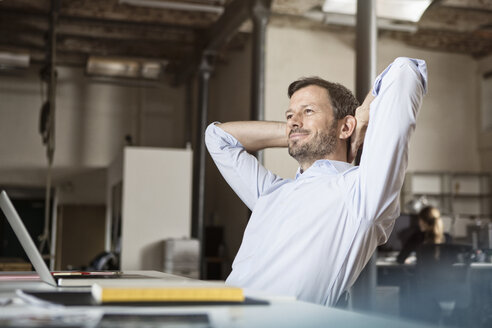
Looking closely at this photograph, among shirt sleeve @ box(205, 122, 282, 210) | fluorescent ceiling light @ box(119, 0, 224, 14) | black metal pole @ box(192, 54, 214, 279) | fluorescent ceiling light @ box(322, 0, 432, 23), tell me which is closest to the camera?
shirt sleeve @ box(205, 122, 282, 210)

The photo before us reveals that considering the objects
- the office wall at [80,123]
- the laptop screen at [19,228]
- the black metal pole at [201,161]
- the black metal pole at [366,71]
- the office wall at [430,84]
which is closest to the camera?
the laptop screen at [19,228]

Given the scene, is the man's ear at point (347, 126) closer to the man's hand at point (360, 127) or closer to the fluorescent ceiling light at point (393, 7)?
the man's hand at point (360, 127)

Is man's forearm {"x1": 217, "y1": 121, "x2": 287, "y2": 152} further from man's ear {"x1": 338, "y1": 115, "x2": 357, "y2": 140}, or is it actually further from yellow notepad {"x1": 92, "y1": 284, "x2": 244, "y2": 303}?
yellow notepad {"x1": 92, "y1": 284, "x2": 244, "y2": 303}

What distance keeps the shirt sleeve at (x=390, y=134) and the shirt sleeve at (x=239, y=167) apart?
22.8 inches

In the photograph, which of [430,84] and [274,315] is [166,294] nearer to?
[274,315]

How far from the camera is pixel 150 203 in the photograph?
8219mm

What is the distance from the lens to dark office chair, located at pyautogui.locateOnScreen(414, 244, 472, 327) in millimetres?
5879

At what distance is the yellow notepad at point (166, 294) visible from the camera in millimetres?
1034

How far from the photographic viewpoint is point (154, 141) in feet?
39.3

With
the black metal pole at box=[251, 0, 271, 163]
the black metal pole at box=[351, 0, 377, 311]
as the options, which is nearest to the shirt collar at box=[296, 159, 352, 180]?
the black metal pole at box=[351, 0, 377, 311]

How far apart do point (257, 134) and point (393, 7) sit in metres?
4.46

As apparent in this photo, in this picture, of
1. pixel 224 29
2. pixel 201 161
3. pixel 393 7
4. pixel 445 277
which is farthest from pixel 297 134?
pixel 201 161

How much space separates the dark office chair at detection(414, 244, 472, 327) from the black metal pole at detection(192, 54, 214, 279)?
4395mm

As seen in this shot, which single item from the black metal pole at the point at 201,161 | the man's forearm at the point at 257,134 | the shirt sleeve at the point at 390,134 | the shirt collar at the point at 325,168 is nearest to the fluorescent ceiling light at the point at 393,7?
the black metal pole at the point at 201,161
